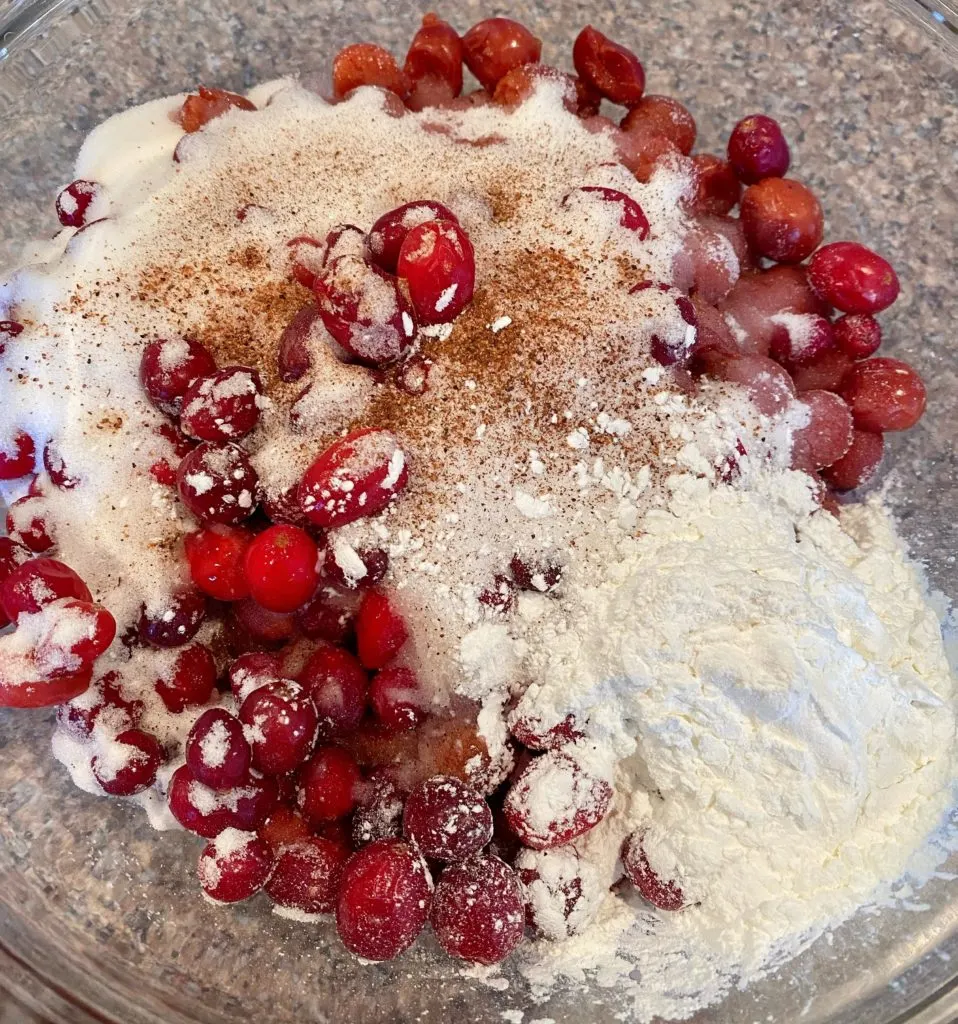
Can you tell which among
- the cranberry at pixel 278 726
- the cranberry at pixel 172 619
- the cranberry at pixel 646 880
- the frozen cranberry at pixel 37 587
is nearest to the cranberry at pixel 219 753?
the cranberry at pixel 278 726

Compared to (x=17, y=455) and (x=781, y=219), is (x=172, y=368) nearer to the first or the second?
(x=17, y=455)

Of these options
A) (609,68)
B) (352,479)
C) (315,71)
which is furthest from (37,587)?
(609,68)

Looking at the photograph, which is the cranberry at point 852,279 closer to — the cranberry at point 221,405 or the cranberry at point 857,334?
the cranberry at point 857,334

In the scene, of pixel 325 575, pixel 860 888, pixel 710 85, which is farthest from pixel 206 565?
pixel 710 85

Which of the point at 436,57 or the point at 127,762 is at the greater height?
the point at 436,57

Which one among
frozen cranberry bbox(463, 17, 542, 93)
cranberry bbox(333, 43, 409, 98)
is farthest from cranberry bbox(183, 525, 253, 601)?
frozen cranberry bbox(463, 17, 542, 93)

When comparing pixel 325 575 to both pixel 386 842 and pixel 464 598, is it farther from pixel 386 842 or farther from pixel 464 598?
pixel 386 842

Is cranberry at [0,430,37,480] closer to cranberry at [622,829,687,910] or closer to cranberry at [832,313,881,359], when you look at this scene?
cranberry at [622,829,687,910]
